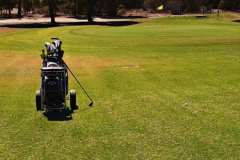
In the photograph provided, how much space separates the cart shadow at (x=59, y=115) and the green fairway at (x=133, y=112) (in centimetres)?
15

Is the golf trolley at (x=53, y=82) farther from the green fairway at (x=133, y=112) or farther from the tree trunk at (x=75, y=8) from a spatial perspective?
the tree trunk at (x=75, y=8)

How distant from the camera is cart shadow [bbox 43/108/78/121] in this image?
13.5 m

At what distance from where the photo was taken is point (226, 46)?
115 ft

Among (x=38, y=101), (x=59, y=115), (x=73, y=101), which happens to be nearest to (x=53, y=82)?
(x=59, y=115)

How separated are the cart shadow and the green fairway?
0.49 ft

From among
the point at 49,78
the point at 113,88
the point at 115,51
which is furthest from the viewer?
the point at 115,51

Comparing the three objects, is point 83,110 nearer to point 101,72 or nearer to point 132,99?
point 132,99

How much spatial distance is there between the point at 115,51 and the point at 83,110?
18777 millimetres

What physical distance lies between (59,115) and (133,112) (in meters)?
2.22

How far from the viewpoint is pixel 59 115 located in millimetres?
13805

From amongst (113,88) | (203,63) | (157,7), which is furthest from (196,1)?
(113,88)

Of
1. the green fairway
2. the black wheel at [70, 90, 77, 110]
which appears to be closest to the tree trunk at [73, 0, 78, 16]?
the green fairway

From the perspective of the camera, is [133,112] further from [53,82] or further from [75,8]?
[75,8]

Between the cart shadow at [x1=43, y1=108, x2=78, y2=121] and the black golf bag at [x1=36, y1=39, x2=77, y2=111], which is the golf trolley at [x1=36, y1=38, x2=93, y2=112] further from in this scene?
the cart shadow at [x1=43, y1=108, x2=78, y2=121]
